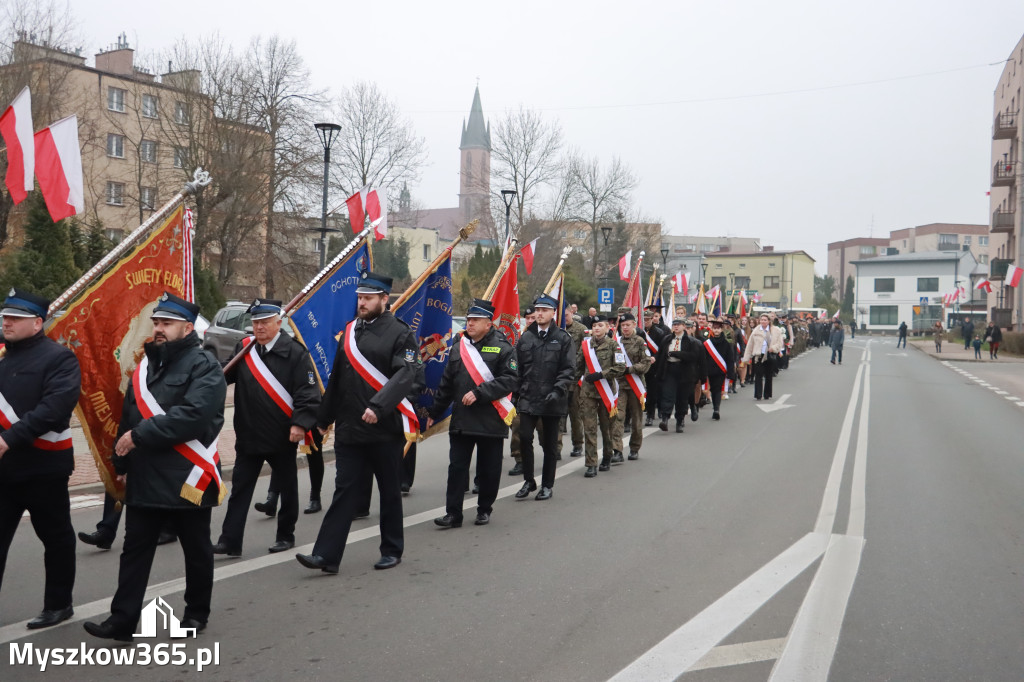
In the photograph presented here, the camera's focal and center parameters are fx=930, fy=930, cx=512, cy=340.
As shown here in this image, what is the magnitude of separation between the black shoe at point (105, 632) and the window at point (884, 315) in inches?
4408

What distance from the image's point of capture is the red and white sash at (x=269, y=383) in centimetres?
638

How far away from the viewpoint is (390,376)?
613 cm

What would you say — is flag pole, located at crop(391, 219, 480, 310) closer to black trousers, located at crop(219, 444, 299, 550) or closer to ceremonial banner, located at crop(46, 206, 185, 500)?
black trousers, located at crop(219, 444, 299, 550)

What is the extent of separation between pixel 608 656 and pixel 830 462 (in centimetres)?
742

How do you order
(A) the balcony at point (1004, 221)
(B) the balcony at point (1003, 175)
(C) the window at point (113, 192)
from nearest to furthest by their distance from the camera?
(C) the window at point (113, 192) → (B) the balcony at point (1003, 175) → (A) the balcony at point (1004, 221)

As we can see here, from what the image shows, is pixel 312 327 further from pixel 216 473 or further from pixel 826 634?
pixel 826 634

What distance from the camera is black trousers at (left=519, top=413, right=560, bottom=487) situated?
28.5 ft

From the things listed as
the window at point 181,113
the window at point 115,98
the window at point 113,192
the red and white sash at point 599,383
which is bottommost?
the red and white sash at point 599,383

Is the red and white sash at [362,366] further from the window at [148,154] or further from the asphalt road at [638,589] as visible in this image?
the window at [148,154]

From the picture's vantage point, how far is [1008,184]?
188 ft

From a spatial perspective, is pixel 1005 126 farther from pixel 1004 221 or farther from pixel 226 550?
pixel 226 550

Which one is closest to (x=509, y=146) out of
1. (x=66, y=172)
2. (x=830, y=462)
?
(x=830, y=462)

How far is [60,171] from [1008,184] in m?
61.7

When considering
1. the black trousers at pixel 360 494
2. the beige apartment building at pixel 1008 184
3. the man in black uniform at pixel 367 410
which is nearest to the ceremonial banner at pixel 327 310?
the man in black uniform at pixel 367 410
